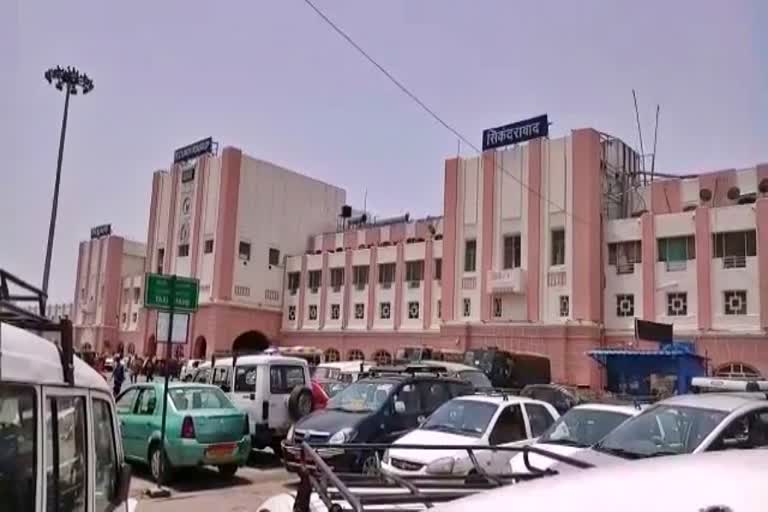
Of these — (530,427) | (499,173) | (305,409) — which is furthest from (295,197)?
(530,427)

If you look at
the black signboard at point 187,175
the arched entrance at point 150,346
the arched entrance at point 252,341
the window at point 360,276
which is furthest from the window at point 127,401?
the arched entrance at point 150,346

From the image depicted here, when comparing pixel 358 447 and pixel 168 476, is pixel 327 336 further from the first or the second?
pixel 358 447

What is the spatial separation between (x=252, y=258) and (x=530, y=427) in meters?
39.8

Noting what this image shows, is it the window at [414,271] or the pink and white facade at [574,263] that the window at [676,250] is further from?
the window at [414,271]

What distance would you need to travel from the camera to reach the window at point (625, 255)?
1336 inches

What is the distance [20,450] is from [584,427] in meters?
7.47

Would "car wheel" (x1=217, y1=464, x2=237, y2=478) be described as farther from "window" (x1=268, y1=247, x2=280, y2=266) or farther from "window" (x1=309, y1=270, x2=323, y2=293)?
"window" (x1=268, y1=247, x2=280, y2=266)

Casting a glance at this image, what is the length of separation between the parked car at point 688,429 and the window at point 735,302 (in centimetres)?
2561

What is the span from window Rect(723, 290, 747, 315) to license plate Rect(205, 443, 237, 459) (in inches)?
1045

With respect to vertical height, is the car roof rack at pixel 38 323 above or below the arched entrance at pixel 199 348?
above

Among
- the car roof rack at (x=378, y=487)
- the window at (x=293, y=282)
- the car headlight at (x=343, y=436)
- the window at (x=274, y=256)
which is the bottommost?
the car headlight at (x=343, y=436)

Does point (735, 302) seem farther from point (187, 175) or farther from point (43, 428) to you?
point (187, 175)

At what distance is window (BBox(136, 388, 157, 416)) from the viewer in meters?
11.4

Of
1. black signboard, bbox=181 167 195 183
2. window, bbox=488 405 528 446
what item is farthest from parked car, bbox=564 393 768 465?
black signboard, bbox=181 167 195 183
